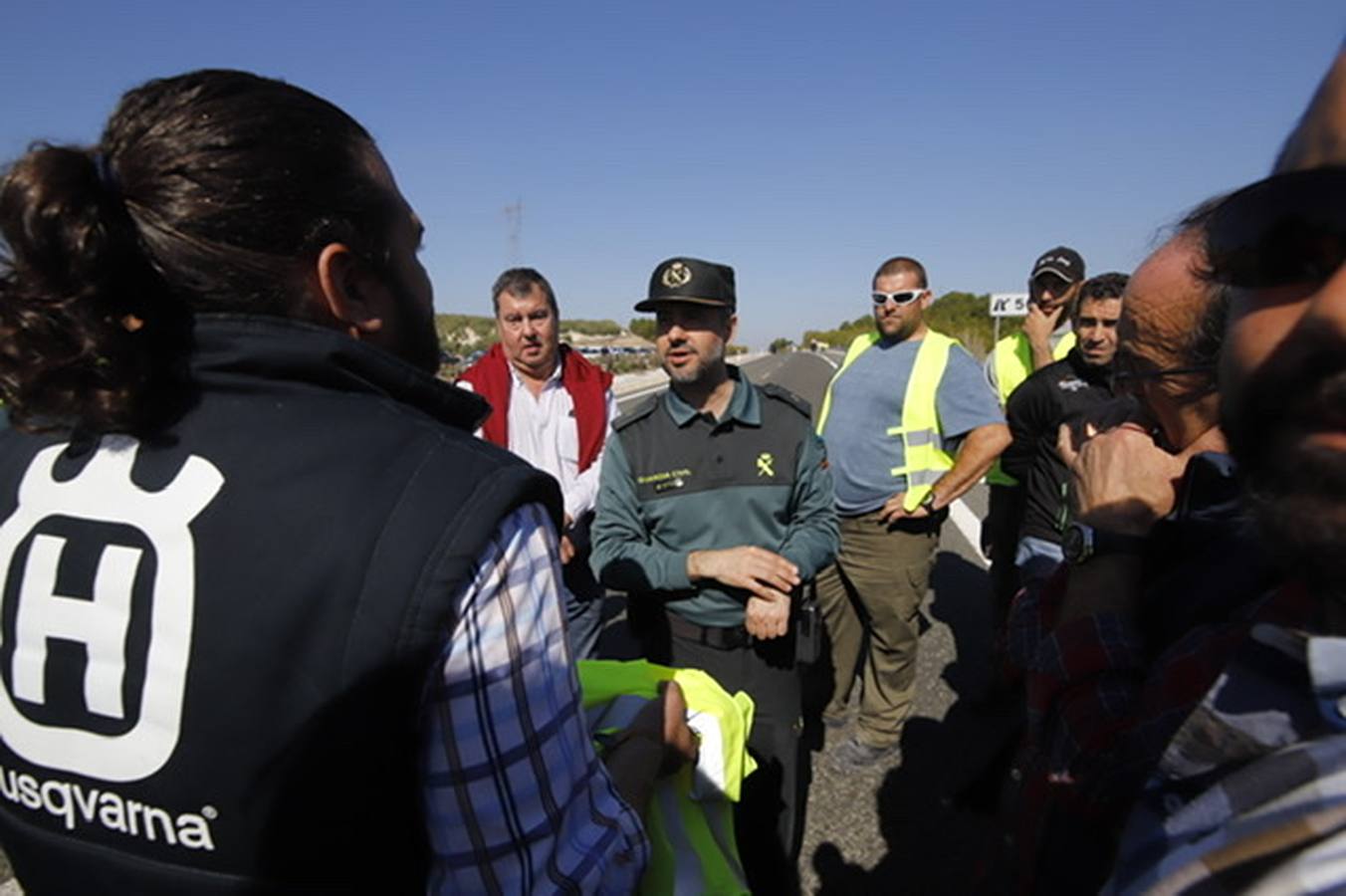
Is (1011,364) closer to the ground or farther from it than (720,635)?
farther from it

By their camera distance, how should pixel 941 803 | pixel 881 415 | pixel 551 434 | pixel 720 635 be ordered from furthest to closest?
pixel 551 434 < pixel 881 415 < pixel 941 803 < pixel 720 635

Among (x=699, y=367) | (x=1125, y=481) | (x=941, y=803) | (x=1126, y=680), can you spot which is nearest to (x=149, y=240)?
(x=1126, y=680)

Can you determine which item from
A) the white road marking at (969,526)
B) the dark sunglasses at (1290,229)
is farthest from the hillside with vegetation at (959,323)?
the dark sunglasses at (1290,229)

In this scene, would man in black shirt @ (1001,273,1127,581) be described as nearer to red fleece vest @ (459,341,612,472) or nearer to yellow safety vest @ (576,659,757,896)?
yellow safety vest @ (576,659,757,896)

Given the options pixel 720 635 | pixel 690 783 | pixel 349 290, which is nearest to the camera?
pixel 349 290

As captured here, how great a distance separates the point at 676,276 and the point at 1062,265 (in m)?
3.01

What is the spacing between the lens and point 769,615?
2.32m

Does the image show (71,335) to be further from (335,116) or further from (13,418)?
(335,116)

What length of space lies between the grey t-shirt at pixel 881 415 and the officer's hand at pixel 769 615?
1.34 metres

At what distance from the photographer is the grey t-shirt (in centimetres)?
334

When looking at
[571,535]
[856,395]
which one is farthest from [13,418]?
[856,395]

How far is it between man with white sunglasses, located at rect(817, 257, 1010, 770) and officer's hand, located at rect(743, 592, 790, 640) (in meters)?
1.28

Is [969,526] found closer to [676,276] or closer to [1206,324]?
→ [676,276]

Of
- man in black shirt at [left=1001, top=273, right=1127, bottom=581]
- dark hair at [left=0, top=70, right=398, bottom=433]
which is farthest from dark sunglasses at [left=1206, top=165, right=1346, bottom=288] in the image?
man in black shirt at [left=1001, top=273, right=1127, bottom=581]
